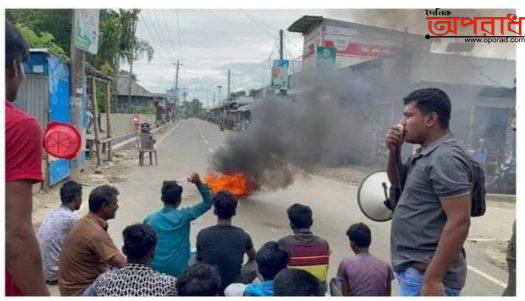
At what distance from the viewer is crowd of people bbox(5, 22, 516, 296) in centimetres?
164

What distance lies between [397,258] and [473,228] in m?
6.42

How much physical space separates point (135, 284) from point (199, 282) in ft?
1.30

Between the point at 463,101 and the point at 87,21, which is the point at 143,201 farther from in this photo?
the point at 463,101

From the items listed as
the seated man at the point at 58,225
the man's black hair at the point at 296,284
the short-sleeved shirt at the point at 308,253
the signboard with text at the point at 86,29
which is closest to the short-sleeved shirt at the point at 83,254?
the seated man at the point at 58,225

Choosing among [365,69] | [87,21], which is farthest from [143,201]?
[365,69]

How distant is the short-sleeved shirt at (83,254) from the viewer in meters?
3.14

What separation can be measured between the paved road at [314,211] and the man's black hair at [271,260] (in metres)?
2.31

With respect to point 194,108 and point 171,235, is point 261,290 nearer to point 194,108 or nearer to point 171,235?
point 171,235

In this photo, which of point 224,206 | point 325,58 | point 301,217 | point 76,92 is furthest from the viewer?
point 325,58

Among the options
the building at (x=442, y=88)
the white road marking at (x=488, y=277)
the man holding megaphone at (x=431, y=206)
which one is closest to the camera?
the man holding megaphone at (x=431, y=206)

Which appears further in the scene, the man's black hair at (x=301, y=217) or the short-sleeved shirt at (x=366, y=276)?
the man's black hair at (x=301, y=217)

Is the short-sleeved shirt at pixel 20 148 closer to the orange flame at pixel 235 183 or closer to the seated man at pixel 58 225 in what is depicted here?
the seated man at pixel 58 225

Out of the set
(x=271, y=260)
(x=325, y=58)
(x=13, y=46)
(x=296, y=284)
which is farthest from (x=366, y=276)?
(x=325, y=58)

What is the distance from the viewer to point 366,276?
3.06 meters
